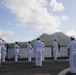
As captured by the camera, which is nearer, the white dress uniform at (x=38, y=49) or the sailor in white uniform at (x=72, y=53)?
the sailor in white uniform at (x=72, y=53)

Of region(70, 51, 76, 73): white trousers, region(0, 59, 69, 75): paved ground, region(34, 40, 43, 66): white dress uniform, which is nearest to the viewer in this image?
region(70, 51, 76, 73): white trousers

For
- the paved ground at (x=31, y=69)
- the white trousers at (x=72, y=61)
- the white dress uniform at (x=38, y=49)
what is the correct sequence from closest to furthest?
the white trousers at (x=72, y=61) < the paved ground at (x=31, y=69) < the white dress uniform at (x=38, y=49)

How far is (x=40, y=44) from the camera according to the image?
23906mm

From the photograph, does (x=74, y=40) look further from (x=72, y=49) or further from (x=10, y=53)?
(x=10, y=53)

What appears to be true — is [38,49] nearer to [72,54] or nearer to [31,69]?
[31,69]

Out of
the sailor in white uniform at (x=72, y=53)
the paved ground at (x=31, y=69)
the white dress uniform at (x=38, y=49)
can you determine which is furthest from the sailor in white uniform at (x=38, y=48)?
the sailor in white uniform at (x=72, y=53)

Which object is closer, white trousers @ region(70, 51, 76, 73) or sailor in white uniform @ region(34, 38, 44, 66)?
white trousers @ region(70, 51, 76, 73)


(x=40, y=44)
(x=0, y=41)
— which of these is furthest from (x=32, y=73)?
(x=40, y=44)

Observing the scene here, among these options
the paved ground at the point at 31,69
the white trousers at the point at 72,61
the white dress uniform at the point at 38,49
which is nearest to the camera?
the white trousers at the point at 72,61

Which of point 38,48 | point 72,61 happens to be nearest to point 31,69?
point 38,48

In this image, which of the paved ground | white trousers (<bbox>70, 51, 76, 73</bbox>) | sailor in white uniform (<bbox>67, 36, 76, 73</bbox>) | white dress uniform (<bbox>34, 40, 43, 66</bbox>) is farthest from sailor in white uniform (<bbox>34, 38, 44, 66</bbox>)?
white trousers (<bbox>70, 51, 76, 73</bbox>)

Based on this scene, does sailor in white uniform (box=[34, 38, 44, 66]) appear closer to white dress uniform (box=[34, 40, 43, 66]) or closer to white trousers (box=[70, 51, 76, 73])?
white dress uniform (box=[34, 40, 43, 66])

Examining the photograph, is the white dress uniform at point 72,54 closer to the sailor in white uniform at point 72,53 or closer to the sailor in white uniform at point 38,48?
the sailor in white uniform at point 72,53

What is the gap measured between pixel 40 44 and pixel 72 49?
7351 mm
